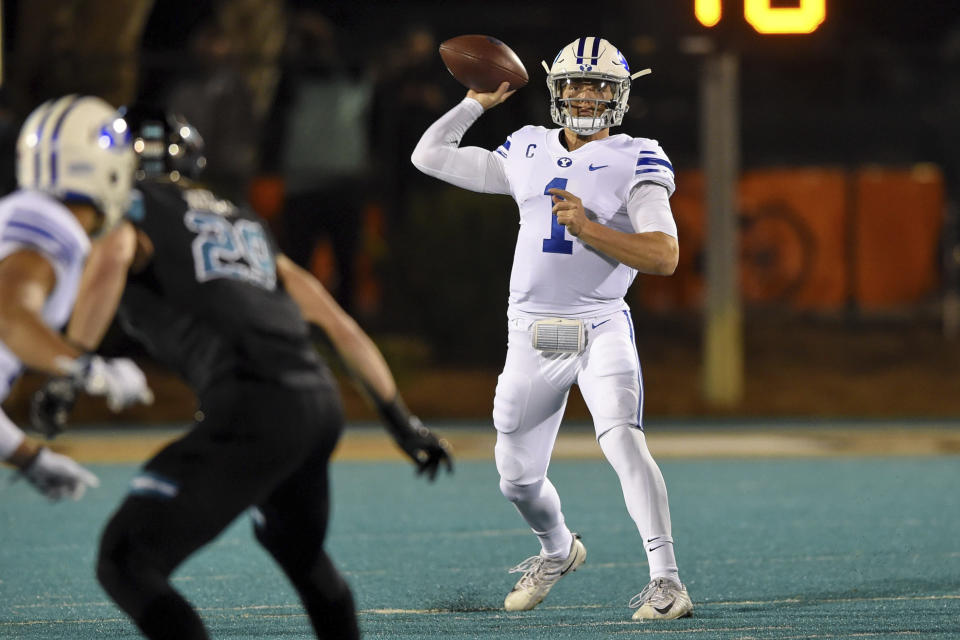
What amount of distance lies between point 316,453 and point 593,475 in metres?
6.67

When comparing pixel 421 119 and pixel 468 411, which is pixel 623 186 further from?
pixel 421 119

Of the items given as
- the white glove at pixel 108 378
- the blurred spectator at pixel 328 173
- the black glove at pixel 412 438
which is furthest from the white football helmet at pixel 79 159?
Answer: the blurred spectator at pixel 328 173

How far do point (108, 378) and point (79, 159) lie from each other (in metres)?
0.58

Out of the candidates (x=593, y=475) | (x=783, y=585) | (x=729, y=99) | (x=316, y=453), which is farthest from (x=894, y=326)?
(x=316, y=453)

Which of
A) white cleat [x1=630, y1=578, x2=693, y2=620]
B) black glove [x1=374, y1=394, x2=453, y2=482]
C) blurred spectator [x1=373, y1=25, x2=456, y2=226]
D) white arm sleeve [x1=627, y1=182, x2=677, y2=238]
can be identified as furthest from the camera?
blurred spectator [x1=373, y1=25, x2=456, y2=226]

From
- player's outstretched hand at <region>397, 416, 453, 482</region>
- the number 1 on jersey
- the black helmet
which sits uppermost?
the black helmet

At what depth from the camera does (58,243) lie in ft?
13.8

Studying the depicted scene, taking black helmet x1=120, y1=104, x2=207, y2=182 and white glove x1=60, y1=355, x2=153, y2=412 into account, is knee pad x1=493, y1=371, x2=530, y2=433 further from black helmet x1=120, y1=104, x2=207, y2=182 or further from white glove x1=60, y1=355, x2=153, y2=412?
white glove x1=60, y1=355, x2=153, y2=412

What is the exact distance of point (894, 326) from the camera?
1845 cm

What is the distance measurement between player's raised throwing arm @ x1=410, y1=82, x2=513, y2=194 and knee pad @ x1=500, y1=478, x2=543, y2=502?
1.15 meters

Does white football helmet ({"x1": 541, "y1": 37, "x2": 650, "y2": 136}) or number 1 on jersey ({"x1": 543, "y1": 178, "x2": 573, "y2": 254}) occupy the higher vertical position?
white football helmet ({"x1": 541, "y1": 37, "x2": 650, "y2": 136})

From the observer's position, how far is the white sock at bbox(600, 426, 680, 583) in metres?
6.12

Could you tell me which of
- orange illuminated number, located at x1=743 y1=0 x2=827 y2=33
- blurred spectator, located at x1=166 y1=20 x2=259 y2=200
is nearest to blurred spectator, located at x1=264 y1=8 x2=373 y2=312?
blurred spectator, located at x1=166 y1=20 x2=259 y2=200

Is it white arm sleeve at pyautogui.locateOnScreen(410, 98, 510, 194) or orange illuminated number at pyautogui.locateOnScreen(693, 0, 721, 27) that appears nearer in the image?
white arm sleeve at pyautogui.locateOnScreen(410, 98, 510, 194)
